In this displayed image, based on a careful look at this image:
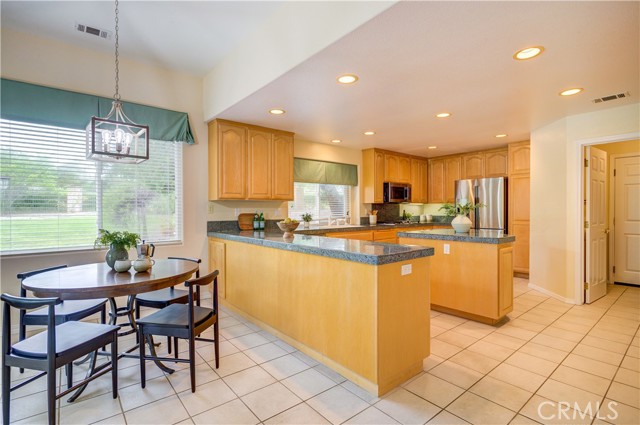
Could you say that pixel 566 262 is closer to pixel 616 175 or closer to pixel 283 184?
pixel 616 175

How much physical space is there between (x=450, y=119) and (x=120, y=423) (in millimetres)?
4358

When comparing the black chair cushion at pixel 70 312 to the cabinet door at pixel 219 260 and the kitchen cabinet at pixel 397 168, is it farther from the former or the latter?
the kitchen cabinet at pixel 397 168

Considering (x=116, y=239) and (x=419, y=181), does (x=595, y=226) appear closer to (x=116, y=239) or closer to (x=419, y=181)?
(x=419, y=181)

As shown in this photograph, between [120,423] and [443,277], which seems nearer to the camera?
[120,423]

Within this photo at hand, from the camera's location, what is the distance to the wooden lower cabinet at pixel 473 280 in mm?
3232

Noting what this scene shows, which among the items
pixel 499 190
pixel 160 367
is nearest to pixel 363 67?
pixel 160 367

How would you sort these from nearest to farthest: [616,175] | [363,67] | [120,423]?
[120,423], [363,67], [616,175]

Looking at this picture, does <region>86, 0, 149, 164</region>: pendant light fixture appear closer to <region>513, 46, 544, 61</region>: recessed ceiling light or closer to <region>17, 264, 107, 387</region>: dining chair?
<region>17, 264, 107, 387</region>: dining chair

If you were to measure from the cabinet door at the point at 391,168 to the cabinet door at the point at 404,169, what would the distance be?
0.19 feet

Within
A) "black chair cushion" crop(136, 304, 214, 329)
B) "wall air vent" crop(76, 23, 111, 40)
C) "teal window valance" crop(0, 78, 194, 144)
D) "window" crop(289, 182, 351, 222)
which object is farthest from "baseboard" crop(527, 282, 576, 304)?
"wall air vent" crop(76, 23, 111, 40)

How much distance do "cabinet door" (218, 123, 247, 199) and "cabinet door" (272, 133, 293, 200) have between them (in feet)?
1.52

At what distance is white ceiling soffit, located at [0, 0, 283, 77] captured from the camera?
2666mm

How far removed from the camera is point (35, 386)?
2219 mm

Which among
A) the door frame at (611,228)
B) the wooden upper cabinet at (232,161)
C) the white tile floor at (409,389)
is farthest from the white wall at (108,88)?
the door frame at (611,228)
